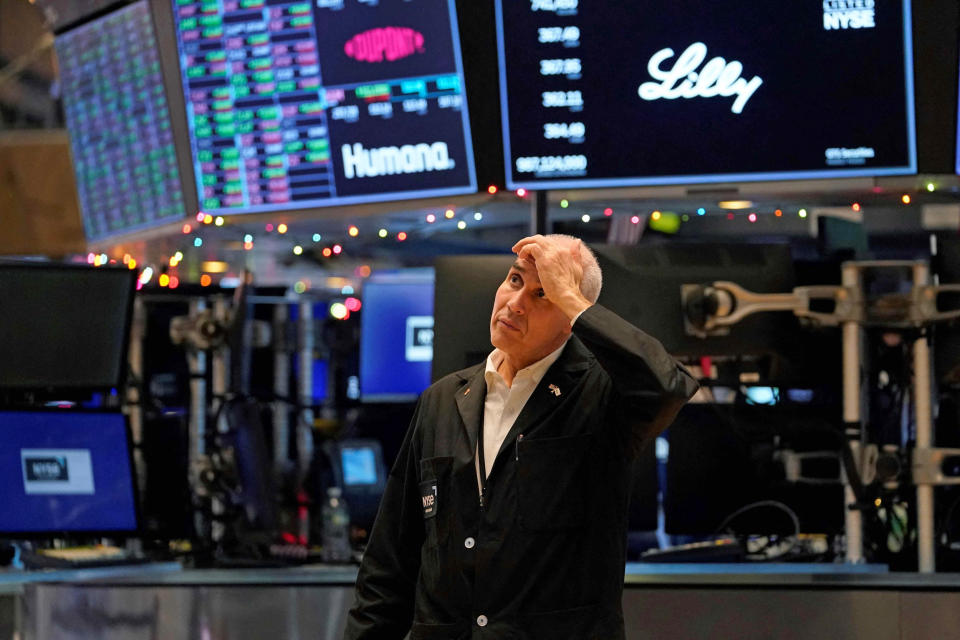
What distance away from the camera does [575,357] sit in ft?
7.95

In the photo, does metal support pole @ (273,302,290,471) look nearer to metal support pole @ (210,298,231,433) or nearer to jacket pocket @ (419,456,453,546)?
metal support pole @ (210,298,231,433)

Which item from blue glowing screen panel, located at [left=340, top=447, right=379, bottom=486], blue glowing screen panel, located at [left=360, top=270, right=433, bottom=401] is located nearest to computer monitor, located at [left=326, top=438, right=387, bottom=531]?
blue glowing screen panel, located at [left=340, top=447, right=379, bottom=486]

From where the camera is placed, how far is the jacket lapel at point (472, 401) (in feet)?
7.77

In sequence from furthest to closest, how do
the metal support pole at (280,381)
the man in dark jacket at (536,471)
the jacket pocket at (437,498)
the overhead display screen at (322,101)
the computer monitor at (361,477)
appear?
1. the computer monitor at (361,477)
2. the metal support pole at (280,381)
3. the overhead display screen at (322,101)
4. the jacket pocket at (437,498)
5. the man in dark jacket at (536,471)

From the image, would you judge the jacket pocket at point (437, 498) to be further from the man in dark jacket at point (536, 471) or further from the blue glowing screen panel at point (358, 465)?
the blue glowing screen panel at point (358, 465)

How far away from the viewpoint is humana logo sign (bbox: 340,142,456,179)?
4715mm

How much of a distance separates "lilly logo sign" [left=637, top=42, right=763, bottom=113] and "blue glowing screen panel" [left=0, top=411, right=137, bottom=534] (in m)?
2.11

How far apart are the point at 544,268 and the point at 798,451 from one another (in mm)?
1830

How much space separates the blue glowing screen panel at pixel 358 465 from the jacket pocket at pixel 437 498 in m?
3.27

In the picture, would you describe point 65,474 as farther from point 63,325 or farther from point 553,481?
point 553,481

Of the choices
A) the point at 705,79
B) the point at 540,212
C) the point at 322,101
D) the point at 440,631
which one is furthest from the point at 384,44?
the point at 440,631

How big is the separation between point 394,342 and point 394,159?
90 cm

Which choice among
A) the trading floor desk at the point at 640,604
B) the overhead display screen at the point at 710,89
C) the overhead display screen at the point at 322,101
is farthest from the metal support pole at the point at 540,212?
the trading floor desk at the point at 640,604

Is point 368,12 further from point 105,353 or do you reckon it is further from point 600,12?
point 105,353
